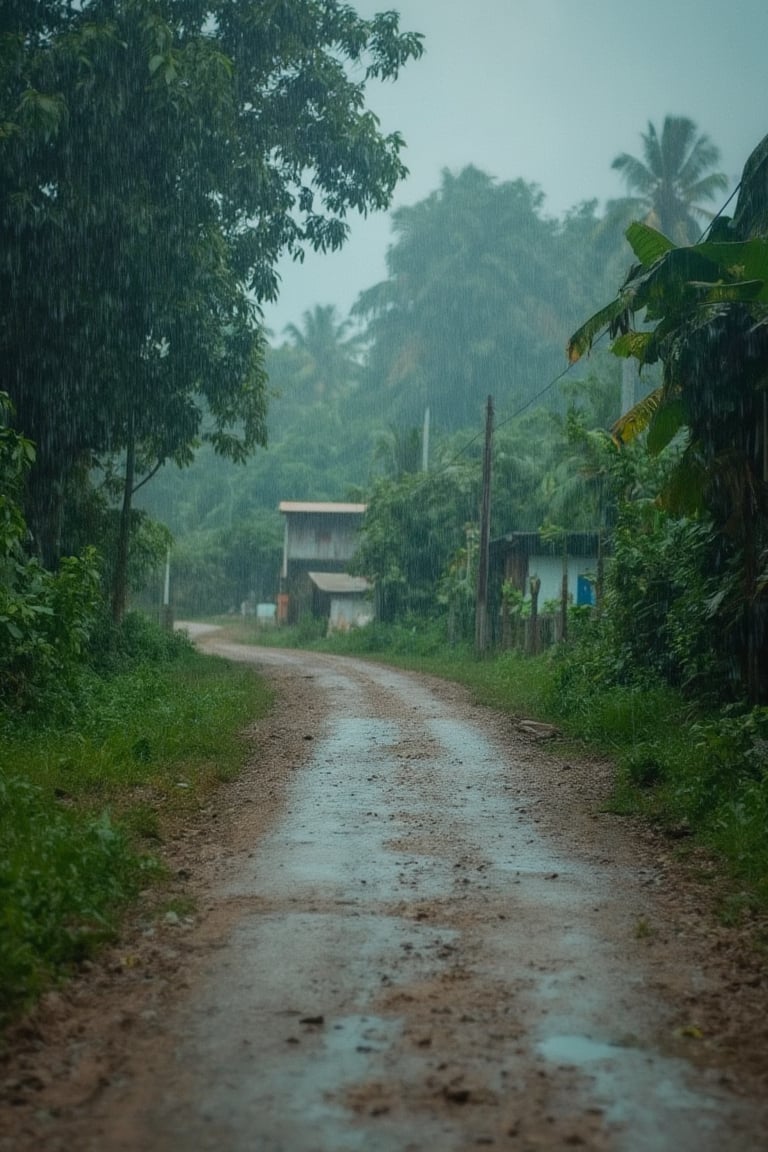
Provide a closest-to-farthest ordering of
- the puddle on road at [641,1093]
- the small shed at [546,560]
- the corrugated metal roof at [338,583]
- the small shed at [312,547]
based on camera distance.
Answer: the puddle on road at [641,1093] < the small shed at [546,560] < the corrugated metal roof at [338,583] < the small shed at [312,547]

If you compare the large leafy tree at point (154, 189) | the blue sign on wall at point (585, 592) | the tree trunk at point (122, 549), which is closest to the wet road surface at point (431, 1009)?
the large leafy tree at point (154, 189)

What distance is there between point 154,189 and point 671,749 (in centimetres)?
1171

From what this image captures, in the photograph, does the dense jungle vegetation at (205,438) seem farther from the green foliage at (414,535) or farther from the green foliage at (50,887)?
the green foliage at (414,535)

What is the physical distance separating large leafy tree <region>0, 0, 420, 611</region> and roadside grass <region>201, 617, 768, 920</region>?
308 inches

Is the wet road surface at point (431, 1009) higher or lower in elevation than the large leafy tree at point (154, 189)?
lower

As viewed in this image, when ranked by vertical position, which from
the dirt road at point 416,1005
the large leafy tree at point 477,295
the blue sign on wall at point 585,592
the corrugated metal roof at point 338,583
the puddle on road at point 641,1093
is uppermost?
the large leafy tree at point 477,295

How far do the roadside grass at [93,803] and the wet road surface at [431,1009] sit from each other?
695 mm

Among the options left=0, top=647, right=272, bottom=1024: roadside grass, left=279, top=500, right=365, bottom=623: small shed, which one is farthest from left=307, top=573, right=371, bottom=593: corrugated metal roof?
A: left=0, top=647, right=272, bottom=1024: roadside grass

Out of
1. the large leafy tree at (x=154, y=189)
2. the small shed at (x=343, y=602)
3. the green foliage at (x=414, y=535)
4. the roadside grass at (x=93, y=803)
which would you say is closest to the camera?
the roadside grass at (x=93, y=803)

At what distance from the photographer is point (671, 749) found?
11.0m

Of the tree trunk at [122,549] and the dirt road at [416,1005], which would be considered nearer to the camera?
the dirt road at [416,1005]

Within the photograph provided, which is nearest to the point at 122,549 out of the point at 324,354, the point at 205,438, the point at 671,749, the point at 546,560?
the point at 205,438

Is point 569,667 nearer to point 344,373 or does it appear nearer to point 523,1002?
point 523,1002

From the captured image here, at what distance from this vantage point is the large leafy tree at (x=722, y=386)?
11336mm
